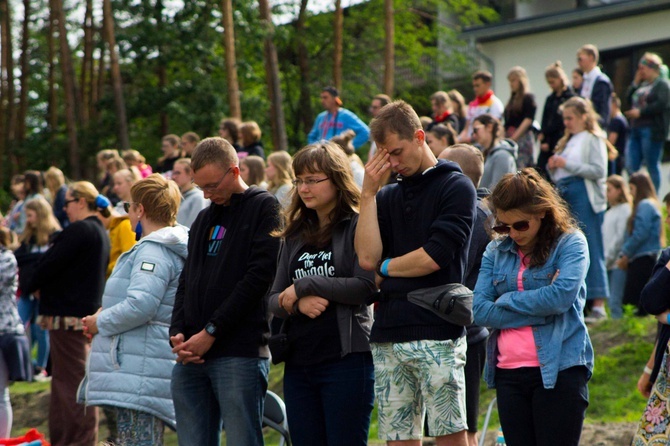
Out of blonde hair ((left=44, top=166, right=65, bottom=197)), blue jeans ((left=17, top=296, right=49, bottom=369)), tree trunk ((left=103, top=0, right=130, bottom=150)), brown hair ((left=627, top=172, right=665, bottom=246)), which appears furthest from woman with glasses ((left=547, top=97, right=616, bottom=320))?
tree trunk ((left=103, top=0, right=130, bottom=150))

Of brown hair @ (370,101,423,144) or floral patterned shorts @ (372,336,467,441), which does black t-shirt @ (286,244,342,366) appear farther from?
brown hair @ (370,101,423,144)

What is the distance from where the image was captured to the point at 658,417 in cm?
456

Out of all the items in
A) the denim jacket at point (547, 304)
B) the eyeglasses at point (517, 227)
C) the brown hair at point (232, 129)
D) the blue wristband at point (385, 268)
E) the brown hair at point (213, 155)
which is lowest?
the denim jacket at point (547, 304)

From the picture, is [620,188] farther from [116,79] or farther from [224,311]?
[116,79]

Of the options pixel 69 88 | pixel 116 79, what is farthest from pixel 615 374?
pixel 69 88

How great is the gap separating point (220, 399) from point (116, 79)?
17.9m

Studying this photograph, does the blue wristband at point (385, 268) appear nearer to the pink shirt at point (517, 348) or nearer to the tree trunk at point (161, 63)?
the pink shirt at point (517, 348)

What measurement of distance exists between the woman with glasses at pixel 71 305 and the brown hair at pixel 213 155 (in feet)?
8.60

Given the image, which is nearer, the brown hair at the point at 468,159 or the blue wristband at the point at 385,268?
the blue wristband at the point at 385,268

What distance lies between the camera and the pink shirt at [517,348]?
14.5ft

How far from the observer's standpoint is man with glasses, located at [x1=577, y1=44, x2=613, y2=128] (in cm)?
1145

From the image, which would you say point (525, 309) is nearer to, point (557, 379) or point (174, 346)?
point (557, 379)

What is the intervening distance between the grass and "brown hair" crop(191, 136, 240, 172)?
3.34 m

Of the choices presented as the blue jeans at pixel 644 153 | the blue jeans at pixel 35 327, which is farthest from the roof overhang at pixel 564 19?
the blue jeans at pixel 35 327
